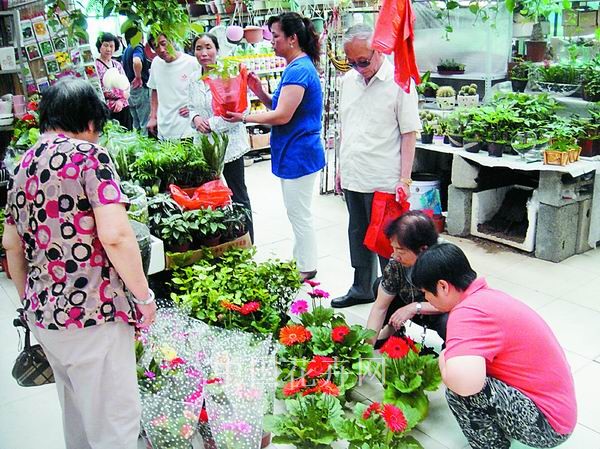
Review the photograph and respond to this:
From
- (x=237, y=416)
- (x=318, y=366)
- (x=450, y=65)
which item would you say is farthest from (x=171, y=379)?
(x=450, y=65)

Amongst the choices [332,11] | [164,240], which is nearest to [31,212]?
[164,240]

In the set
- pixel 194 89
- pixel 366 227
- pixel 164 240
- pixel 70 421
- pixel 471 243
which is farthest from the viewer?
pixel 471 243

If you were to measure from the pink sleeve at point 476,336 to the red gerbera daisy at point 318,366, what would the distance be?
64 cm

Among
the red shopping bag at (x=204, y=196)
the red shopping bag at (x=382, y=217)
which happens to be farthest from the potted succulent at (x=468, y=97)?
the red shopping bag at (x=204, y=196)

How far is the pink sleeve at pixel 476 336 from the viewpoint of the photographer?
1827 millimetres

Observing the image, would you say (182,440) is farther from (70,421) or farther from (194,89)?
(194,89)

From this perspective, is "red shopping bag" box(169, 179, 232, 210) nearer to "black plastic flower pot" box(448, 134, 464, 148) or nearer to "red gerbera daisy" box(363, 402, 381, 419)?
"red gerbera daisy" box(363, 402, 381, 419)

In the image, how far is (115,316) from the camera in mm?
1837

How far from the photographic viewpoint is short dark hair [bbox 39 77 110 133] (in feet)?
5.76

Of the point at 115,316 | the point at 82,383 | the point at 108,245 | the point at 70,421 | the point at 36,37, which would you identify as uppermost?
the point at 36,37

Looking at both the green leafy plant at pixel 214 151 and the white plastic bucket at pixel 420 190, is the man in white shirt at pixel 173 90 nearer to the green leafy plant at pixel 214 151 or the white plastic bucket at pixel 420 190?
the green leafy plant at pixel 214 151

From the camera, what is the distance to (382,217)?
3.08 metres

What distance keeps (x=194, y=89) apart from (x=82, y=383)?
2473 millimetres

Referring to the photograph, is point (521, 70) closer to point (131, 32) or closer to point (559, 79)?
point (559, 79)
